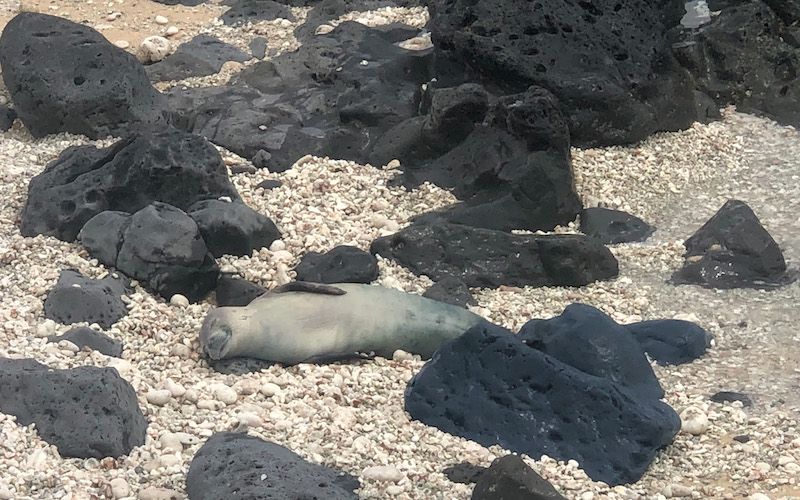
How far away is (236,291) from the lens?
6.08 metres

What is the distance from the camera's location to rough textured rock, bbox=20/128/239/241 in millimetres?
6672

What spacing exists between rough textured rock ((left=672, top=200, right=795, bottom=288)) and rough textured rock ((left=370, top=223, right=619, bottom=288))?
0.53 metres

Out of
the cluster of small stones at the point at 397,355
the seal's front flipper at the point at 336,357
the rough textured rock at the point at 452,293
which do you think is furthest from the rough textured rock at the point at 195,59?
the seal's front flipper at the point at 336,357

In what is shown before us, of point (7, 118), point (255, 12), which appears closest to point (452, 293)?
point (7, 118)

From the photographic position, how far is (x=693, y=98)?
8.66m

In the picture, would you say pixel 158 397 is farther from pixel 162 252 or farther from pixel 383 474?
pixel 162 252

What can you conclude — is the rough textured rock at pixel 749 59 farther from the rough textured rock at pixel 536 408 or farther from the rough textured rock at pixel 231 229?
the rough textured rock at pixel 536 408

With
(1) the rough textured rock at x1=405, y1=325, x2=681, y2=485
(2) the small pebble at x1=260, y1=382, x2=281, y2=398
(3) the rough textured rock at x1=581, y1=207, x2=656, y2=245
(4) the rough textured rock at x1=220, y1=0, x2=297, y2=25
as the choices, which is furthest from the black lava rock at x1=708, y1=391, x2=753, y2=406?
(4) the rough textured rock at x1=220, y1=0, x2=297, y2=25

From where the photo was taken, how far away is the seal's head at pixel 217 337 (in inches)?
205

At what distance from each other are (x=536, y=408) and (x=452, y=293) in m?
1.72

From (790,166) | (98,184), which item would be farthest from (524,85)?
(98,184)

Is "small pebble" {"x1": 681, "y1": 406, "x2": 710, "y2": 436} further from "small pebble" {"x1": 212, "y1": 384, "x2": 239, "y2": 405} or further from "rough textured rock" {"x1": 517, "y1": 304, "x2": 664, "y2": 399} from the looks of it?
"small pebble" {"x1": 212, "y1": 384, "x2": 239, "y2": 405}

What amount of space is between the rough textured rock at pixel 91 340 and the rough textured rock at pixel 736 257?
3455mm

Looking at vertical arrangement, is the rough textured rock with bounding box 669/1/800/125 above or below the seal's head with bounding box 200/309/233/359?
above
